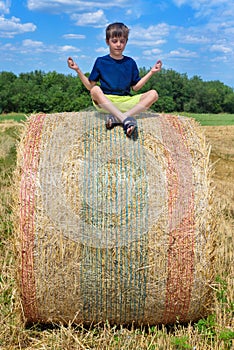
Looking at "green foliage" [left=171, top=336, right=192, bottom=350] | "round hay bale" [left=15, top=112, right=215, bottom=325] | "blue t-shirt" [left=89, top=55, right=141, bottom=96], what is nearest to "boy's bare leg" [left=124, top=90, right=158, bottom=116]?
"blue t-shirt" [left=89, top=55, right=141, bottom=96]

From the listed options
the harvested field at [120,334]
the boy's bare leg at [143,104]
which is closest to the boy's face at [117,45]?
the boy's bare leg at [143,104]

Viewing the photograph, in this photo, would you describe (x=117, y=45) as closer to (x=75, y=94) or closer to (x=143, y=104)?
(x=143, y=104)

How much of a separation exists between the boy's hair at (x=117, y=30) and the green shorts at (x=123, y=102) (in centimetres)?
59

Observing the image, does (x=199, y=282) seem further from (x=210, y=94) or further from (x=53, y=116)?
(x=210, y=94)

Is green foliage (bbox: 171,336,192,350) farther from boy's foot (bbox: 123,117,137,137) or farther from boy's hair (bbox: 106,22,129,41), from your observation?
boy's hair (bbox: 106,22,129,41)

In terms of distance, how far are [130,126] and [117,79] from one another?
965 mm

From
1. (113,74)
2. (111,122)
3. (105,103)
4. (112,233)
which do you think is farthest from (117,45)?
(112,233)

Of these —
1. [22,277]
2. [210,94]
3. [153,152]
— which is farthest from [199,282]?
[210,94]

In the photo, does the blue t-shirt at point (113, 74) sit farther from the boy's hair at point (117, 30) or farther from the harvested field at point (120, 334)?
the harvested field at point (120, 334)

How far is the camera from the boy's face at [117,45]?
502cm

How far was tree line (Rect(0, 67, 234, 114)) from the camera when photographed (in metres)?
38.2

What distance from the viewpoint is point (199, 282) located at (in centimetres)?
412

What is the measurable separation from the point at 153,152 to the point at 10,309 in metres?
1.87

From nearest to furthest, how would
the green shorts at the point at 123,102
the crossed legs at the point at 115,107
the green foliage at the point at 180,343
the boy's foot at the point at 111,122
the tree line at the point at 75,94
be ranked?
the green foliage at the point at 180,343 → the boy's foot at the point at 111,122 → the crossed legs at the point at 115,107 → the green shorts at the point at 123,102 → the tree line at the point at 75,94
